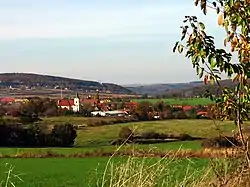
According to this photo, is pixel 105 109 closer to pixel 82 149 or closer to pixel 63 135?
pixel 63 135

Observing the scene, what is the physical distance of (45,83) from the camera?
149375 mm

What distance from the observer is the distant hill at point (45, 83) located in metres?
146

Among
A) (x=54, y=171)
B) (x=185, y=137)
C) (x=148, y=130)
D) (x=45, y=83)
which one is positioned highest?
(x=45, y=83)

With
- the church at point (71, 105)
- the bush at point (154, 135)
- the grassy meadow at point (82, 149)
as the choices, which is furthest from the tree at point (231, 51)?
the church at point (71, 105)

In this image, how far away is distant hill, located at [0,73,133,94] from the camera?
146375 mm

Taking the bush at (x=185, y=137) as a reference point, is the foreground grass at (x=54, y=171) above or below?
above

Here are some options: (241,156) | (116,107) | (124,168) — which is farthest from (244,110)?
(116,107)

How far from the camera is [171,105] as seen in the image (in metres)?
79.9

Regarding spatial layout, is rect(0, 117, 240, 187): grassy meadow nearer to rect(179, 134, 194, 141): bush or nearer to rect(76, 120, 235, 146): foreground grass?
rect(76, 120, 235, 146): foreground grass

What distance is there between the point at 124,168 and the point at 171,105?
74637 mm

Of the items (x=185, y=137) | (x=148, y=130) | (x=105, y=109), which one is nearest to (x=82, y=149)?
(x=148, y=130)

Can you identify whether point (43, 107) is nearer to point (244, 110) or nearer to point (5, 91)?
point (5, 91)

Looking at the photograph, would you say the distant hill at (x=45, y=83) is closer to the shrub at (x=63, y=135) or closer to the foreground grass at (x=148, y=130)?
the foreground grass at (x=148, y=130)

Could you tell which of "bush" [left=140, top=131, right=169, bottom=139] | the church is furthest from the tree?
the church
